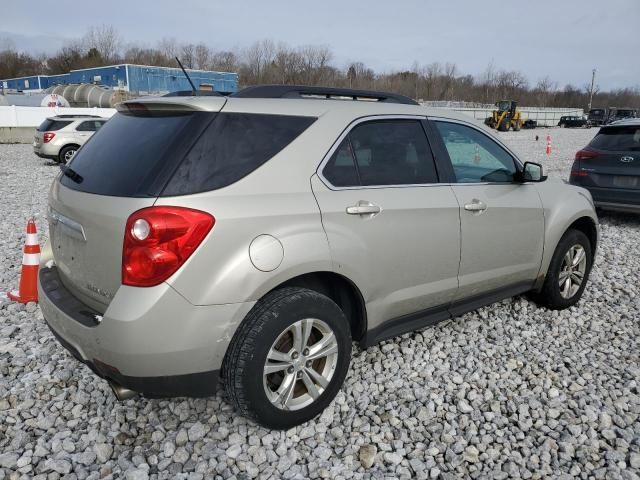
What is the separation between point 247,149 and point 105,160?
2.64ft

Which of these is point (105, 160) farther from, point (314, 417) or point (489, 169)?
point (489, 169)

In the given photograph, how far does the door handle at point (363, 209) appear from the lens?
2.96 metres

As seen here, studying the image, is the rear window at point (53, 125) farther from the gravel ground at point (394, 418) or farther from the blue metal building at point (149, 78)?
the blue metal building at point (149, 78)

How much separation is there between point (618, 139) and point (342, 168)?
6909 mm

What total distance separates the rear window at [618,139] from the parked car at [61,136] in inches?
561

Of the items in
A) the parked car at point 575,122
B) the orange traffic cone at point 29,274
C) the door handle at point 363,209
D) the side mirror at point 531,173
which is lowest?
the orange traffic cone at point 29,274

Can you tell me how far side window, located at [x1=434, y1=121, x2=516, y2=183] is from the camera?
373cm

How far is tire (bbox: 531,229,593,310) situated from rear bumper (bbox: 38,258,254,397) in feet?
9.98

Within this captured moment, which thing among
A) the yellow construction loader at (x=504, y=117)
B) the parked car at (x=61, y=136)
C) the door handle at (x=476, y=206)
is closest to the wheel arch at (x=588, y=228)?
the door handle at (x=476, y=206)

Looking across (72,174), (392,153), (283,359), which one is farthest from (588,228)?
(72,174)

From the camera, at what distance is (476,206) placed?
12.0ft

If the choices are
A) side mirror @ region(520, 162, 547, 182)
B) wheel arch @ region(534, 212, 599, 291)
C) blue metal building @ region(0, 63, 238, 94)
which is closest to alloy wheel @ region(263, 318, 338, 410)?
side mirror @ region(520, 162, 547, 182)

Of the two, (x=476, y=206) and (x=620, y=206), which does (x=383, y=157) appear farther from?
(x=620, y=206)

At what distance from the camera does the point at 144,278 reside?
240 cm
